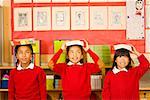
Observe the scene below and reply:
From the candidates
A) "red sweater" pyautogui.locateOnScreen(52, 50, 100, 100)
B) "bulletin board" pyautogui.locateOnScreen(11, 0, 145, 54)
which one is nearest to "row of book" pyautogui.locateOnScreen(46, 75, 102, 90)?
"bulletin board" pyautogui.locateOnScreen(11, 0, 145, 54)

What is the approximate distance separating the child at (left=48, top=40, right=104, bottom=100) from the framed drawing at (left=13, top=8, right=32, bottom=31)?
0.70m

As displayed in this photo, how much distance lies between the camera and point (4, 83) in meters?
3.14

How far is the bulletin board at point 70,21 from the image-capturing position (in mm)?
3270

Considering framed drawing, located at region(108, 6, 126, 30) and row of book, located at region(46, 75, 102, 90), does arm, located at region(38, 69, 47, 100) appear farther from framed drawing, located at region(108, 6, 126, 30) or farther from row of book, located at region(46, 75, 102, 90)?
framed drawing, located at region(108, 6, 126, 30)

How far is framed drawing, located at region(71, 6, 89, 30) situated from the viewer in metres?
3.29

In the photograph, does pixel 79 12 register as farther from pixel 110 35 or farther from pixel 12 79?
pixel 12 79

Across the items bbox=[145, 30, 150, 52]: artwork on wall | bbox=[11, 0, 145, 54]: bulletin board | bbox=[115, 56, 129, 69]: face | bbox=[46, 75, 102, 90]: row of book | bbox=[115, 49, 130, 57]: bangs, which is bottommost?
bbox=[46, 75, 102, 90]: row of book

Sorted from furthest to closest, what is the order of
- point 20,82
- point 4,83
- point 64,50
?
point 4,83 → point 64,50 → point 20,82

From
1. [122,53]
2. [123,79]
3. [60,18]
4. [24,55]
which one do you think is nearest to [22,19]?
[60,18]

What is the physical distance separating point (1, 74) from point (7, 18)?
564 mm

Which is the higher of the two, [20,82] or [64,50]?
[64,50]

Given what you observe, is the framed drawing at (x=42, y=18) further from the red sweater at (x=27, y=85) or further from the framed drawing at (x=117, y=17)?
the red sweater at (x=27, y=85)

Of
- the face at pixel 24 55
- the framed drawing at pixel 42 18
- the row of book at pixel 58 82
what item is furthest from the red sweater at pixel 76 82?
the framed drawing at pixel 42 18

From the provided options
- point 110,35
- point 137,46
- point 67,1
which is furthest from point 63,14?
point 137,46
